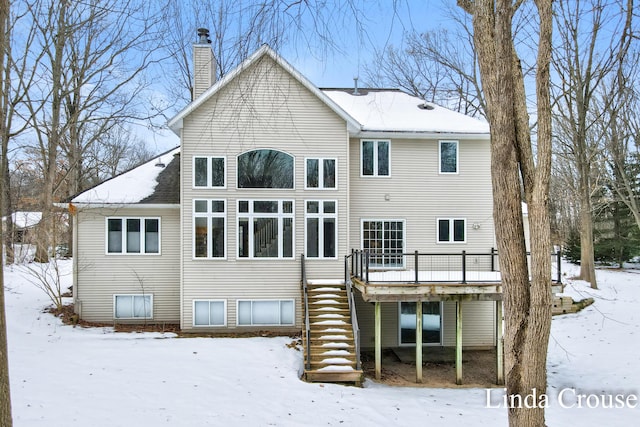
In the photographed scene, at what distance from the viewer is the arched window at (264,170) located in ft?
43.1

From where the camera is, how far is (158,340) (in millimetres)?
12023

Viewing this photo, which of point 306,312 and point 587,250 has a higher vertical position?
point 587,250

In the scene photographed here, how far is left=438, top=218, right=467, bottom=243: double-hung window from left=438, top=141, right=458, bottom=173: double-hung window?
1.54 metres

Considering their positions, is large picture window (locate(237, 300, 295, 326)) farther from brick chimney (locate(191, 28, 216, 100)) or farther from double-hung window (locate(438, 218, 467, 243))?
brick chimney (locate(191, 28, 216, 100))

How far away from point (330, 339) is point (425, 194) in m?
5.63

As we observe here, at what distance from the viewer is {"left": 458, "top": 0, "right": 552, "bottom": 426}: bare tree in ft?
14.2

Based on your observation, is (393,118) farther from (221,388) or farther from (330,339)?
(221,388)

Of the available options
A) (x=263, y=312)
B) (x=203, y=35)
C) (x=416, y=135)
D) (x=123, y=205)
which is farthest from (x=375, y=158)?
(x=123, y=205)

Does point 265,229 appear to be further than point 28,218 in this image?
No

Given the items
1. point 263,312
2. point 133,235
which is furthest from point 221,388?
point 133,235

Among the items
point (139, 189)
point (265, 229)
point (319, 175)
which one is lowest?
point (265, 229)

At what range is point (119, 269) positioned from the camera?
1380 centimetres

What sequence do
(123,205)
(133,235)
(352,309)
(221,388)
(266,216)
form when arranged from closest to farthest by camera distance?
(221,388) → (352,309) → (266,216) → (123,205) → (133,235)

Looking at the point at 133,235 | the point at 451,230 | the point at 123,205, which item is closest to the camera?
the point at 123,205
